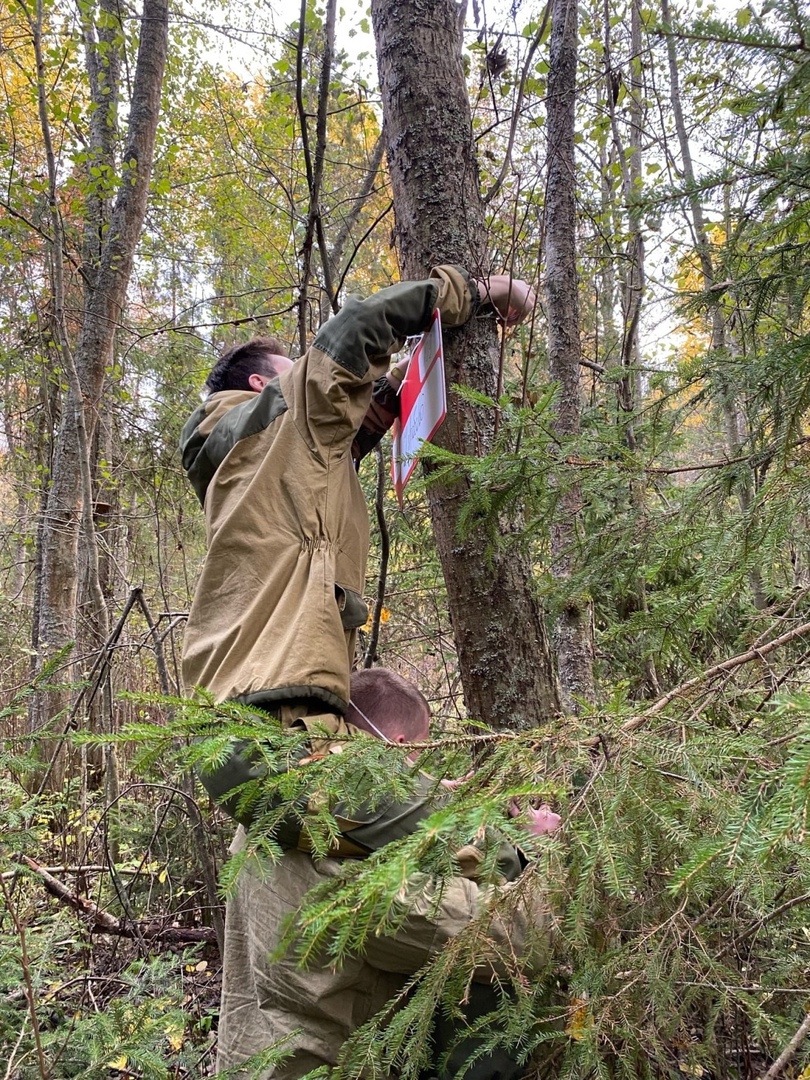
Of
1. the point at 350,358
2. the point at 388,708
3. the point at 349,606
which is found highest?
the point at 350,358

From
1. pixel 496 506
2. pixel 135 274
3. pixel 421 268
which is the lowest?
pixel 496 506

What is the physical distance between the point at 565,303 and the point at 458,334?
1.59 metres

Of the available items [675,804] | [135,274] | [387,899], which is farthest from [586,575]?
[135,274]

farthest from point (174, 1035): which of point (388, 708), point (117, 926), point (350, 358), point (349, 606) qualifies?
point (350, 358)

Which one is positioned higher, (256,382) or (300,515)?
(256,382)

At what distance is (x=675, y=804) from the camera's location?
102 centimetres

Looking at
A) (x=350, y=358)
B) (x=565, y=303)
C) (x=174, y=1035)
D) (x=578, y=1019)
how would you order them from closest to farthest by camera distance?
(x=578, y=1019) → (x=350, y=358) → (x=174, y=1035) → (x=565, y=303)

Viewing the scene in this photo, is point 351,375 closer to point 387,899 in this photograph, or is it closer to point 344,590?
point 344,590

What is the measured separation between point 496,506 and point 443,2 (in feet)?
5.25

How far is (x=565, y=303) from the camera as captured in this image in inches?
132

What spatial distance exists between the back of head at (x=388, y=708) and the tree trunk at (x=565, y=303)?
94 cm

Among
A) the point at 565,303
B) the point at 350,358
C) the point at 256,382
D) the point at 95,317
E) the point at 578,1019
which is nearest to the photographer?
the point at 578,1019

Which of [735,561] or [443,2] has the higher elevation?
[443,2]

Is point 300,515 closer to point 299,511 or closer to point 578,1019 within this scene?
point 299,511
